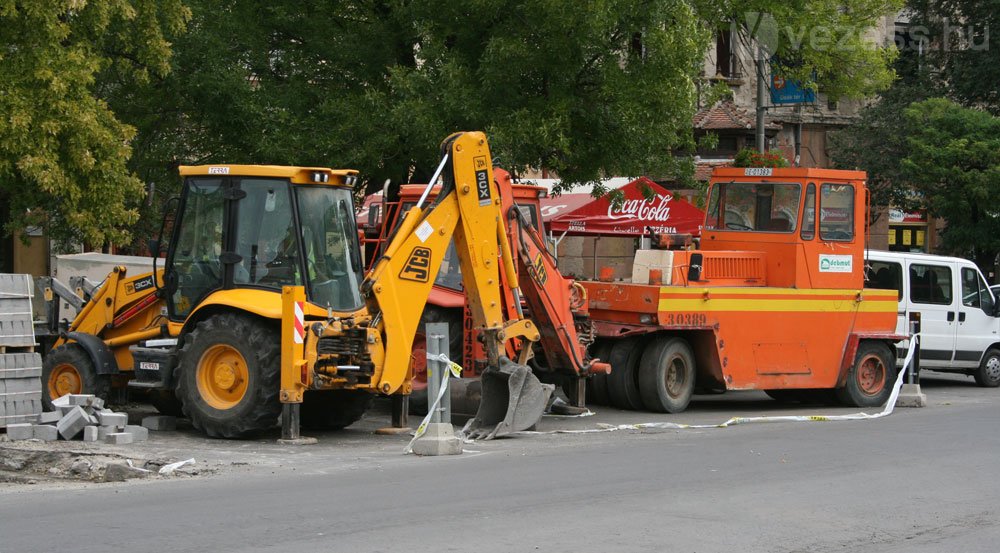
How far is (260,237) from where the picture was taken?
13602 millimetres

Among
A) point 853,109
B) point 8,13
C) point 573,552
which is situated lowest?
point 573,552

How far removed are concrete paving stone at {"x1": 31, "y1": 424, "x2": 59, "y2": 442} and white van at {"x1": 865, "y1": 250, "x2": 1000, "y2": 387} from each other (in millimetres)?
13274

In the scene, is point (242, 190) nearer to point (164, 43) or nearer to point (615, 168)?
point (164, 43)

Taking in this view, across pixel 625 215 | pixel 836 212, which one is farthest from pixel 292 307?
pixel 625 215

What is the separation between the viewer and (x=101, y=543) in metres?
7.95

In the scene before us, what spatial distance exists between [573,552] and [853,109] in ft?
125

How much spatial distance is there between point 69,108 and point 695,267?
8.24 meters

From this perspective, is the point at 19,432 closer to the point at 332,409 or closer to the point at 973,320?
the point at 332,409

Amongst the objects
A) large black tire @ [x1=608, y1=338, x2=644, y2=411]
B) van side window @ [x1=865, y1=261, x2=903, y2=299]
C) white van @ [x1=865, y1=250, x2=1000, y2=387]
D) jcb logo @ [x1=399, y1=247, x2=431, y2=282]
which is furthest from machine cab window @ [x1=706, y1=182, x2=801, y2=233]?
jcb logo @ [x1=399, y1=247, x2=431, y2=282]

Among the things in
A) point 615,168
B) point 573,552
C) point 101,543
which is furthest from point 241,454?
point 615,168

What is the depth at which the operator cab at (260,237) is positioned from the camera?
533 inches

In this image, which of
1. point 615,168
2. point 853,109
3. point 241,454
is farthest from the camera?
point 853,109

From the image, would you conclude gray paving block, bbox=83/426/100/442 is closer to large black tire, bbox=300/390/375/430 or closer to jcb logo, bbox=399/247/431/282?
large black tire, bbox=300/390/375/430

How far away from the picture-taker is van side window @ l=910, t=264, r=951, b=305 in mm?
21625
